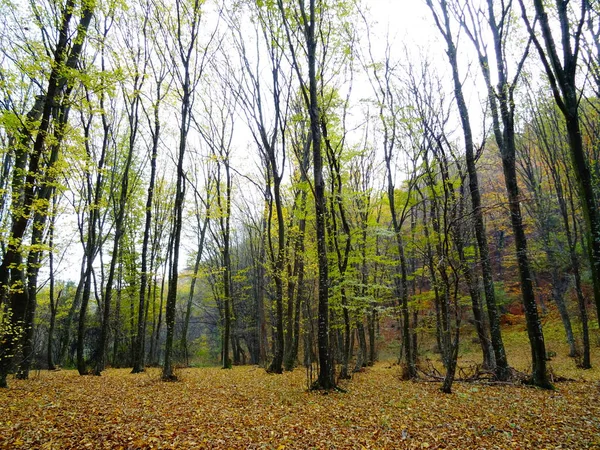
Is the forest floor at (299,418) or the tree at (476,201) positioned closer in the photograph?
the forest floor at (299,418)

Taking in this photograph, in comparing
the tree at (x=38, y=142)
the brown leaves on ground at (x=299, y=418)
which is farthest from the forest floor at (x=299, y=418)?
the tree at (x=38, y=142)

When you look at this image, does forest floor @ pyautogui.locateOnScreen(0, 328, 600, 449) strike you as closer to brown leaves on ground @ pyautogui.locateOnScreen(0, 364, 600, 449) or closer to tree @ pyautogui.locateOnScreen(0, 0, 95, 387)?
brown leaves on ground @ pyautogui.locateOnScreen(0, 364, 600, 449)

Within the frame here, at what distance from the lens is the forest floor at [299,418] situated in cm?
468

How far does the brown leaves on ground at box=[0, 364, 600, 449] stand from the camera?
4.68 m

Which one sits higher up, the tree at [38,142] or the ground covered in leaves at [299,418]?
the tree at [38,142]

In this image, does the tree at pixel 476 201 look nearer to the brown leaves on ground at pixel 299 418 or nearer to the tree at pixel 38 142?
the brown leaves on ground at pixel 299 418

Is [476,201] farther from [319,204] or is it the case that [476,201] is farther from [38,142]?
[38,142]

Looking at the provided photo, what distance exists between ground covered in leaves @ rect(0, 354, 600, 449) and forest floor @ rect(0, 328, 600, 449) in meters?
0.02

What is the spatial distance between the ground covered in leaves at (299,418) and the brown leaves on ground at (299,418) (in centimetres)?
2

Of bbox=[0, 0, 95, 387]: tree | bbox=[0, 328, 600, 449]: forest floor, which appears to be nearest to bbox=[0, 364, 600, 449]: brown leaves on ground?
bbox=[0, 328, 600, 449]: forest floor

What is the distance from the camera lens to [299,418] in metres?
5.99

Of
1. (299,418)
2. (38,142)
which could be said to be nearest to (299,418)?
(299,418)

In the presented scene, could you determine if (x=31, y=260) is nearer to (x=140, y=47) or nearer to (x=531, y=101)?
(x=140, y=47)

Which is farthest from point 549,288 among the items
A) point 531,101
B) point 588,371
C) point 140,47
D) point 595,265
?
point 140,47
